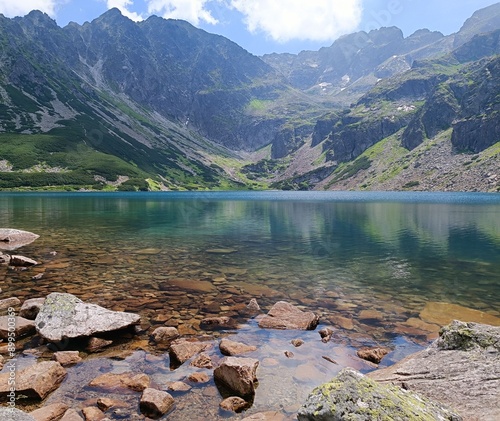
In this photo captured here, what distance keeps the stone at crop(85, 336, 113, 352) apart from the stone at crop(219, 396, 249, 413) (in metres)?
5.69

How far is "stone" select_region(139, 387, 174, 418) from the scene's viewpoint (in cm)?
870

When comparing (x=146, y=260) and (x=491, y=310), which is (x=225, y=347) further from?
(x=146, y=260)

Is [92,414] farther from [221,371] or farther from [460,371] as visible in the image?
[460,371]

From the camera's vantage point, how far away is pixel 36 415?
8.23 meters

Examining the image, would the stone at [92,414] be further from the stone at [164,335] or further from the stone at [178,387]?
the stone at [164,335]

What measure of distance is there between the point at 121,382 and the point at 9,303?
398 inches

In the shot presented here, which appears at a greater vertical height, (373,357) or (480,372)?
(480,372)

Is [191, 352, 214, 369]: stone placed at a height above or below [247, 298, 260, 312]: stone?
above

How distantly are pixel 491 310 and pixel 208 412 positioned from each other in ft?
54.4

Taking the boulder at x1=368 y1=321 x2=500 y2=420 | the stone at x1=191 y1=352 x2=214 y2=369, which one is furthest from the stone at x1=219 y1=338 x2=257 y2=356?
the boulder at x1=368 y1=321 x2=500 y2=420

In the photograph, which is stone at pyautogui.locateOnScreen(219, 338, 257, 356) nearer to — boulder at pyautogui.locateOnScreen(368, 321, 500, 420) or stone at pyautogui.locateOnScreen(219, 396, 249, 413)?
stone at pyautogui.locateOnScreen(219, 396, 249, 413)

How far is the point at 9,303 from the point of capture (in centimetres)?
1659

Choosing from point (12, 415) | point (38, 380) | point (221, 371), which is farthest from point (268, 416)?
point (38, 380)

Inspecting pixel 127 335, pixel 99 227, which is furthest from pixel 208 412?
pixel 99 227
